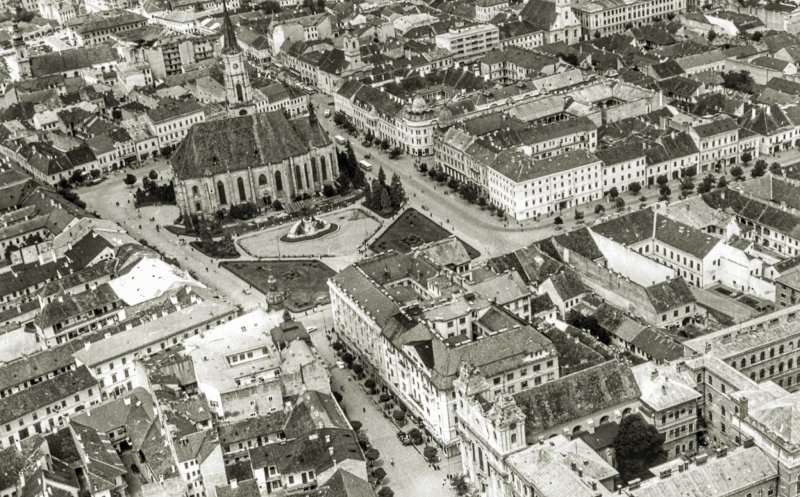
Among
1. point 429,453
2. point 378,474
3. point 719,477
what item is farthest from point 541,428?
point 719,477

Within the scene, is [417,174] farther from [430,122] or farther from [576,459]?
[576,459]

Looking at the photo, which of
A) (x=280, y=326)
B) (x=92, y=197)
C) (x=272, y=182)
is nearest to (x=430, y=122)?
(x=272, y=182)

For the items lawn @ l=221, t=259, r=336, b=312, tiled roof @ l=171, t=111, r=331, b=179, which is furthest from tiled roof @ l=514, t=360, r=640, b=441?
tiled roof @ l=171, t=111, r=331, b=179

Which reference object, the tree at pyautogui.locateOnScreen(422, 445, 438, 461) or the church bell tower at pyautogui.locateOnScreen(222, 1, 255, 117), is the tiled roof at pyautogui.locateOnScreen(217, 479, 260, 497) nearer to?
the tree at pyautogui.locateOnScreen(422, 445, 438, 461)

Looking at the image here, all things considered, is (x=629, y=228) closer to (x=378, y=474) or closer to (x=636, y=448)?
(x=636, y=448)

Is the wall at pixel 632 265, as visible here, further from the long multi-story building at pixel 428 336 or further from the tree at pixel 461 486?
the tree at pixel 461 486
